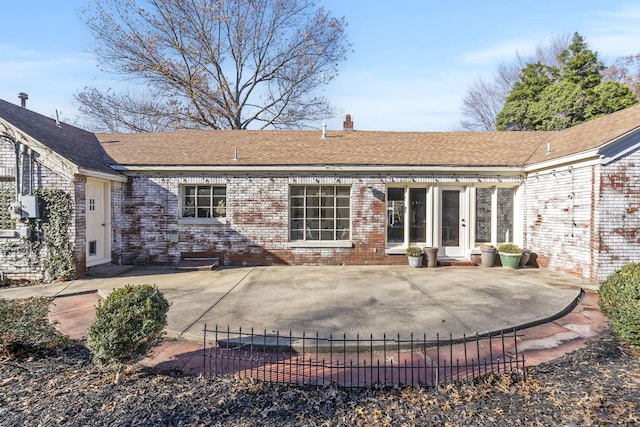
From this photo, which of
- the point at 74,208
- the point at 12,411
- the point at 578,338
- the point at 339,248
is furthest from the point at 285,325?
the point at 74,208

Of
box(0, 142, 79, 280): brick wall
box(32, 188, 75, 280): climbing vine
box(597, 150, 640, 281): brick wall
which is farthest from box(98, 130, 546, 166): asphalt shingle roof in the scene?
box(597, 150, 640, 281): brick wall

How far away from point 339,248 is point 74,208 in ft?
23.8

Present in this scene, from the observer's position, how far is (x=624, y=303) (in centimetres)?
432

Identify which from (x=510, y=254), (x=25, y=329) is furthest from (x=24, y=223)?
(x=510, y=254)

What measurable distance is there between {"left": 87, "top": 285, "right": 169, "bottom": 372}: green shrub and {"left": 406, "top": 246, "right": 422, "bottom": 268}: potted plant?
784 centimetres

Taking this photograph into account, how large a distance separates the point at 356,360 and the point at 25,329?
13.3 feet

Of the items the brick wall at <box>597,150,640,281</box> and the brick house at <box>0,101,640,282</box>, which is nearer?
the brick wall at <box>597,150,640,281</box>

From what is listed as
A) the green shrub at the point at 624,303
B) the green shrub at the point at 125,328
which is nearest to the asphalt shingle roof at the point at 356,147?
the green shrub at the point at 624,303

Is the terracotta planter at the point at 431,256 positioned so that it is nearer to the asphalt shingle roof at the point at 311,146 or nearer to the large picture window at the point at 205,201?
the asphalt shingle roof at the point at 311,146

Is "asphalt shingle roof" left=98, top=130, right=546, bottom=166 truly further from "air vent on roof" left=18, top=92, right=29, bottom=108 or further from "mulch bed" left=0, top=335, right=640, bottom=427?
"mulch bed" left=0, top=335, right=640, bottom=427

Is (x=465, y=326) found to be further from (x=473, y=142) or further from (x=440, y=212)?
(x=473, y=142)

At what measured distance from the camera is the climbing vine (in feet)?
28.2

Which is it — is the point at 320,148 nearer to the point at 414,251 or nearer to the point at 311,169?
the point at 311,169

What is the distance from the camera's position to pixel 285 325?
17.0ft
